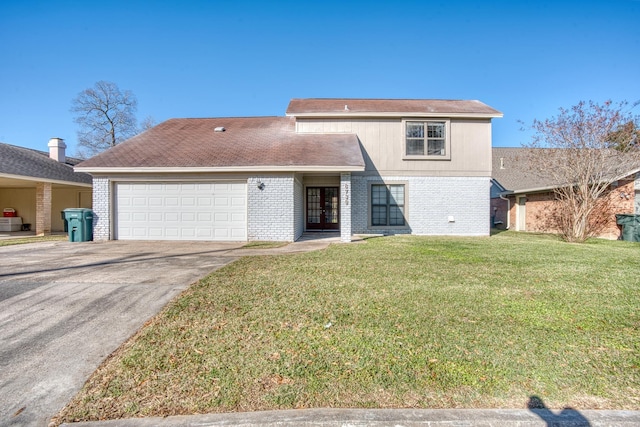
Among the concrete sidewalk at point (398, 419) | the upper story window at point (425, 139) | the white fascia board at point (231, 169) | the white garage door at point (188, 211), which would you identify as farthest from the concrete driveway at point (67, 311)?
the upper story window at point (425, 139)

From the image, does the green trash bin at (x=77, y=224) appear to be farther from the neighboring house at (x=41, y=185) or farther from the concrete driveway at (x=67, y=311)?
the neighboring house at (x=41, y=185)

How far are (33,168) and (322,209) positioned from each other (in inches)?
511

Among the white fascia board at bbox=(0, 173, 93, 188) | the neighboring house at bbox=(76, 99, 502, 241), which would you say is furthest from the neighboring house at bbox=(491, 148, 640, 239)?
the white fascia board at bbox=(0, 173, 93, 188)

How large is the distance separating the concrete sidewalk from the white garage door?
8.87 metres

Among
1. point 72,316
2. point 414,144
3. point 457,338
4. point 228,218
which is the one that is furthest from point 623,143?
point 72,316

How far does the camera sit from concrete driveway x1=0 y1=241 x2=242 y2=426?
8.41 feet

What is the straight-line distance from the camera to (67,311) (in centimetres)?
407

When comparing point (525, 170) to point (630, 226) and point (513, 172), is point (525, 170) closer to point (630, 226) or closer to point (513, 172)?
point (513, 172)

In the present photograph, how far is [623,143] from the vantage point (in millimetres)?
11844

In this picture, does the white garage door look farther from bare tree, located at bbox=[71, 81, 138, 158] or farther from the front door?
bare tree, located at bbox=[71, 81, 138, 158]

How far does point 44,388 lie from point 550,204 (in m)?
17.8

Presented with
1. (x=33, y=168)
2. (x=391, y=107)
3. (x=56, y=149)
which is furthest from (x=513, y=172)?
(x=56, y=149)

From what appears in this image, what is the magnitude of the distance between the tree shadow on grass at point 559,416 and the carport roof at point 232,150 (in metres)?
8.43

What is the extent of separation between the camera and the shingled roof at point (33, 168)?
42.9ft
